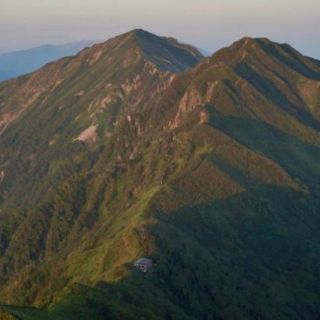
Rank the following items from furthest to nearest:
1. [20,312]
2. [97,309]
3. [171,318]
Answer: [171,318]
[97,309]
[20,312]

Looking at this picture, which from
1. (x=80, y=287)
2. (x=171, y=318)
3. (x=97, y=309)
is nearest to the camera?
(x=97, y=309)

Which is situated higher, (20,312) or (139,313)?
(20,312)

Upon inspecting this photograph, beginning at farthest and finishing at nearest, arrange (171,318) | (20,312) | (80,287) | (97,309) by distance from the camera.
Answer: (171,318), (80,287), (97,309), (20,312)

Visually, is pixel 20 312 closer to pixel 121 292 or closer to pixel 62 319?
pixel 62 319

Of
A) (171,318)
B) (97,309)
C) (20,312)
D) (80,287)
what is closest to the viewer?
(20,312)

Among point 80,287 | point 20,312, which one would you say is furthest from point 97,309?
point 20,312

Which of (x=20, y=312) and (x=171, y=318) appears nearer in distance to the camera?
(x=20, y=312)

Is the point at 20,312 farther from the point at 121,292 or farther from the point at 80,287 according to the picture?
the point at 121,292

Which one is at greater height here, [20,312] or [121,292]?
[20,312]

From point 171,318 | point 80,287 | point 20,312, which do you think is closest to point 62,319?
point 20,312
